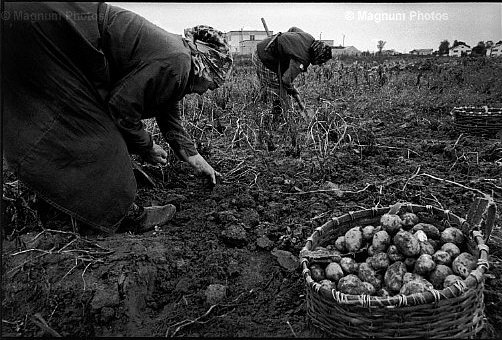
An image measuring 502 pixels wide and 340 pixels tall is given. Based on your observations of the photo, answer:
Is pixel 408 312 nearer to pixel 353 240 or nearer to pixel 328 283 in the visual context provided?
pixel 328 283

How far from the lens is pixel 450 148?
3.70 m

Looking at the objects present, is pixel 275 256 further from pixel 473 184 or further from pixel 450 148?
pixel 450 148

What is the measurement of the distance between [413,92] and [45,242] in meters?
6.14

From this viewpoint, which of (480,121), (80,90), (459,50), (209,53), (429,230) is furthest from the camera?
(459,50)

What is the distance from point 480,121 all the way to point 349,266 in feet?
10.2

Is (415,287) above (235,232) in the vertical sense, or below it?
above

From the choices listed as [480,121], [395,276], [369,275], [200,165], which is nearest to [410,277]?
[395,276]

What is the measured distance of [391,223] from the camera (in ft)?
6.51

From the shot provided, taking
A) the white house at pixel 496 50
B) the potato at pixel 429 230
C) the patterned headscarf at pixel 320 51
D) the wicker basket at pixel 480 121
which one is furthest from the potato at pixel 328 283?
the white house at pixel 496 50

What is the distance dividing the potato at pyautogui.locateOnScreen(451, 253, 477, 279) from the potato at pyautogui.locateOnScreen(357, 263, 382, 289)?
0.99 feet

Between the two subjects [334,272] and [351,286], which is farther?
[334,272]

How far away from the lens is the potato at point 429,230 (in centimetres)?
197

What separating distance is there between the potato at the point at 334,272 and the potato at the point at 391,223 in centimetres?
31

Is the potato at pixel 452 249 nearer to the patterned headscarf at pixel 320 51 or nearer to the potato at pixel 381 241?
the potato at pixel 381 241
